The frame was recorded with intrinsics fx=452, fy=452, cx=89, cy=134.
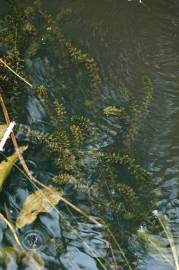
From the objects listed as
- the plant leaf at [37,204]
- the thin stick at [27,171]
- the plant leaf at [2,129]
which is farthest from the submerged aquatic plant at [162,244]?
the plant leaf at [2,129]

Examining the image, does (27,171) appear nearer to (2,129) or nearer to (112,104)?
(2,129)

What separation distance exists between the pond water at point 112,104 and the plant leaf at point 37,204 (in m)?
0.03

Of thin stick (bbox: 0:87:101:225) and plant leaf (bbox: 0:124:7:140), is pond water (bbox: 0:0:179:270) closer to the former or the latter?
thin stick (bbox: 0:87:101:225)

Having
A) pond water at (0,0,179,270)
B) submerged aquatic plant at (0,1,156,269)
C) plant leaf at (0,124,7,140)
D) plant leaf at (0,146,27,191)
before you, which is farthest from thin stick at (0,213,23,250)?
plant leaf at (0,124,7,140)

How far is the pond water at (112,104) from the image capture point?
2.16 meters

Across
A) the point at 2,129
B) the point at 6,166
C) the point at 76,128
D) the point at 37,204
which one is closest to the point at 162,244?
Answer: the point at 37,204

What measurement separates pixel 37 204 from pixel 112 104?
828 mm

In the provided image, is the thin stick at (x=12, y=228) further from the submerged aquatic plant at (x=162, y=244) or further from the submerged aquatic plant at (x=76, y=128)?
the submerged aquatic plant at (x=162, y=244)

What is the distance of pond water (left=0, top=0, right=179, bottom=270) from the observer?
2.16m

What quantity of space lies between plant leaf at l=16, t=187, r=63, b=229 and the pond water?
3 cm

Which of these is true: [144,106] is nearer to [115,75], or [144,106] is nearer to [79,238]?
[115,75]

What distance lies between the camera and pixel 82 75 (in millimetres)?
2865

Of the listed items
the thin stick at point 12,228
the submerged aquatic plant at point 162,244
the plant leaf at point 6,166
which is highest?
the plant leaf at point 6,166

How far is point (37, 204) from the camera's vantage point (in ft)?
7.41
